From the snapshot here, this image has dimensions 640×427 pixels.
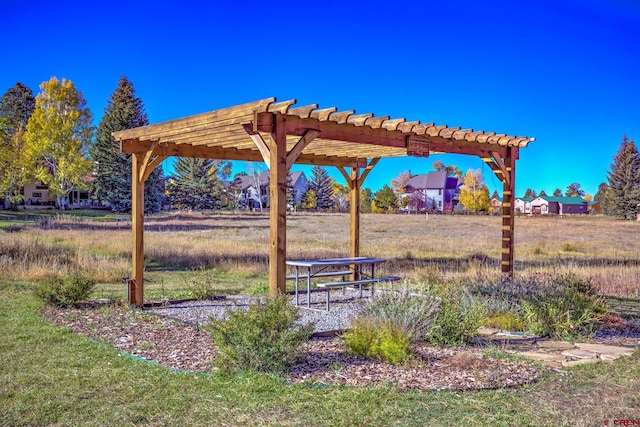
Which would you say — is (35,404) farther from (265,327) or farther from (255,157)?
(255,157)

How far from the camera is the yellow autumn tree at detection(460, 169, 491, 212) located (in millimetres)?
63125

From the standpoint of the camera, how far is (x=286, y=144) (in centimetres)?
805

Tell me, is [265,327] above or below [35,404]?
above

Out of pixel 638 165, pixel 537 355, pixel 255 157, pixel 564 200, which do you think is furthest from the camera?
pixel 564 200

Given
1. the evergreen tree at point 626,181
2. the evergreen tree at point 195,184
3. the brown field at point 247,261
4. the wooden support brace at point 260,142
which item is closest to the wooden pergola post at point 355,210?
the brown field at point 247,261

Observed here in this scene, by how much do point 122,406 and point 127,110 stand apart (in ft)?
118

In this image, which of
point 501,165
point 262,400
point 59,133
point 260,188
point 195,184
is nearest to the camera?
point 262,400

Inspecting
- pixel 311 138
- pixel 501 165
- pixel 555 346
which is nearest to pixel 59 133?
pixel 501 165

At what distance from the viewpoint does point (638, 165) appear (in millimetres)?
52719

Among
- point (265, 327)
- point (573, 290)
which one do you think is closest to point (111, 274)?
point (265, 327)

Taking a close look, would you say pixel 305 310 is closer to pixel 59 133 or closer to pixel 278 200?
pixel 278 200

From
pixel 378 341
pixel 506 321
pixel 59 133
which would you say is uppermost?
pixel 59 133

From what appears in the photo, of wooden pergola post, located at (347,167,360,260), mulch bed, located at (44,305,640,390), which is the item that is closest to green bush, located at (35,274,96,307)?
mulch bed, located at (44,305,640,390)

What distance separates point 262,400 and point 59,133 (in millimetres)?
32868
